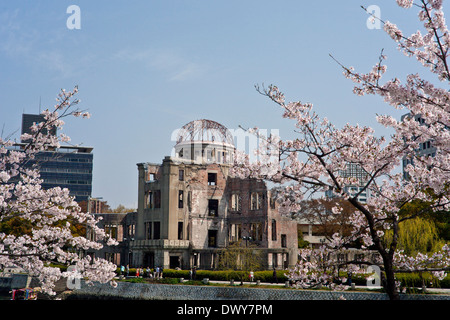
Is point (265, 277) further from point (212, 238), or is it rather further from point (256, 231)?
point (212, 238)

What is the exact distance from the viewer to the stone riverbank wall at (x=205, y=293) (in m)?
34.5

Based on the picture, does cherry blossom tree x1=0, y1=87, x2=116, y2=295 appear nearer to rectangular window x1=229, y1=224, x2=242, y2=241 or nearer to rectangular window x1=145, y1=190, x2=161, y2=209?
rectangular window x1=145, y1=190, x2=161, y2=209

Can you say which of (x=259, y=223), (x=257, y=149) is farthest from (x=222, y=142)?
(x=257, y=149)

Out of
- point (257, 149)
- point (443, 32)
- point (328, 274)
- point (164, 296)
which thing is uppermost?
point (443, 32)

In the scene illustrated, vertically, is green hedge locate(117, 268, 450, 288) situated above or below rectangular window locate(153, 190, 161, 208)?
below

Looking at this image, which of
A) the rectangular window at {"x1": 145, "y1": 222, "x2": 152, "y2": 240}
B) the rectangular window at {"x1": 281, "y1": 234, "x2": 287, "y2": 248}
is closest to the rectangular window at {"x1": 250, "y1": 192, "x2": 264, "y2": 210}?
the rectangular window at {"x1": 281, "y1": 234, "x2": 287, "y2": 248}

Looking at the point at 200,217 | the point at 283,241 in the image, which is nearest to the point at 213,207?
the point at 200,217

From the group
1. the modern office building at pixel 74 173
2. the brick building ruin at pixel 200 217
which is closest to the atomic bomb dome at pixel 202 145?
the brick building ruin at pixel 200 217

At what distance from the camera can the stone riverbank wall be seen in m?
34.5

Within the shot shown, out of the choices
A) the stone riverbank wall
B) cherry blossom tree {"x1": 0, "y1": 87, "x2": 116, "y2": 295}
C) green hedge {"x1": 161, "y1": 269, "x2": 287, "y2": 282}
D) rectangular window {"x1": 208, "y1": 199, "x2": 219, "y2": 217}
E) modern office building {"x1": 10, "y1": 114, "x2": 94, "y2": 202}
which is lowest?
the stone riverbank wall

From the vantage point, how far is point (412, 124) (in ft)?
41.7

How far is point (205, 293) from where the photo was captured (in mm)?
42812
